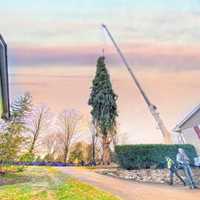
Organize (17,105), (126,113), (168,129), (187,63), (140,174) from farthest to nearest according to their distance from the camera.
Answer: (126,113) → (168,129) → (187,63) → (140,174) → (17,105)

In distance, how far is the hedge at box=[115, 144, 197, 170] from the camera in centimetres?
2067

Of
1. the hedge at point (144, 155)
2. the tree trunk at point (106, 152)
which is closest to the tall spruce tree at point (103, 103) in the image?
the tree trunk at point (106, 152)

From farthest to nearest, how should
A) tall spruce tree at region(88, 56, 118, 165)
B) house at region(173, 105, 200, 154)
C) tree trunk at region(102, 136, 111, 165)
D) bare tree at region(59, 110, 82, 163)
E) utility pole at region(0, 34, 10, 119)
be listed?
tall spruce tree at region(88, 56, 118, 165) < bare tree at region(59, 110, 82, 163) < tree trunk at region(102, 136, 111, 165) < house at region(173, 105, 200, 154) < utility pole at region(0, 34, 10, 119)

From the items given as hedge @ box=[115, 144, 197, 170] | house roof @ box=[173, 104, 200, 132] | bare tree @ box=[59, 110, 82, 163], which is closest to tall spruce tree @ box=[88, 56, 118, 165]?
bare tree @ box=[59, 110, 82, 163]

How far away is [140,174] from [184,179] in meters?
2.42

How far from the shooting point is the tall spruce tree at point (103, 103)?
32125mm

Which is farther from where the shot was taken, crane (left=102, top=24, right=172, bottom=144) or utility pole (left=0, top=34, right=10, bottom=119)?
crane (left=102, top=24, right=172, bottom=144)

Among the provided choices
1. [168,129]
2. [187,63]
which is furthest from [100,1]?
[168,129]

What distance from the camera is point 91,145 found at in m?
32.5

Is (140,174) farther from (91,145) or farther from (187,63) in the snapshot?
(91,145)

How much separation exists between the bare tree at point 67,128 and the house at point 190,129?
30.8ft

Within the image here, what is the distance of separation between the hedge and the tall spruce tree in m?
11.1

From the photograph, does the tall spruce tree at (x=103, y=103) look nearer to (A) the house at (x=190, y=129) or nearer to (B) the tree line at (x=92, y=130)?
(B) the tree line at (x=92, y=130)

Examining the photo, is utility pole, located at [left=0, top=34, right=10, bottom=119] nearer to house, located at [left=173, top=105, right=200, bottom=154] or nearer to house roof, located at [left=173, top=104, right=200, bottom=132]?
house, located at [left=173, top=105, right=200, bottom=154]
